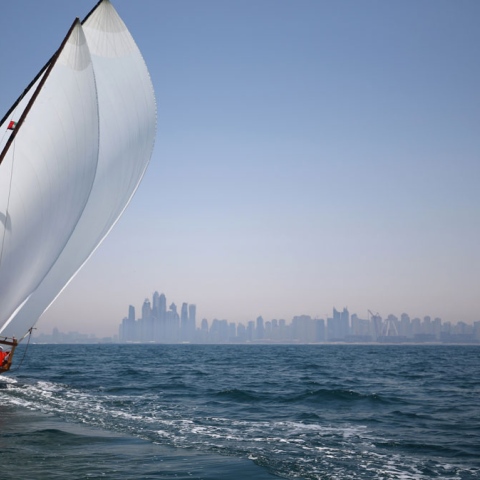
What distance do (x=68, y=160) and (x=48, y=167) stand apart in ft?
2.22

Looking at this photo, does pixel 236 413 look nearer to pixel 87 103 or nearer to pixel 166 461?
pixel 166 461

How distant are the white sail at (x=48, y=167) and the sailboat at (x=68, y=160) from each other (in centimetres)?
3

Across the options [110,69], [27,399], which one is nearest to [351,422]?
[27,399]

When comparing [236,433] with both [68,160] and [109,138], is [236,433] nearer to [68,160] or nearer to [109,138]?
[68,160]

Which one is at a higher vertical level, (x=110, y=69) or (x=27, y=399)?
(x=110, y=69)

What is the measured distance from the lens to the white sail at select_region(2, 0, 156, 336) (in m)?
17.7

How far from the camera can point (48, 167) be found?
1472 cm

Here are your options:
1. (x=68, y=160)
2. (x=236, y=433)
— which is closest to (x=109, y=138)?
(x=68, y=160)

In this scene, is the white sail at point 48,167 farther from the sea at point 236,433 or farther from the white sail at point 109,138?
the sea at point 236,433

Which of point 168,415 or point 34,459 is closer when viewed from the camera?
point 34,459

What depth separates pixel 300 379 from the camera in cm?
3416

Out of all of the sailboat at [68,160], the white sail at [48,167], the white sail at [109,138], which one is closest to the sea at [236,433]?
the sailboat at [68,160]

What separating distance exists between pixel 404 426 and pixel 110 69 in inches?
703

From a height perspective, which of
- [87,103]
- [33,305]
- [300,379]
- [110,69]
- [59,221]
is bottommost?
[300,379]
